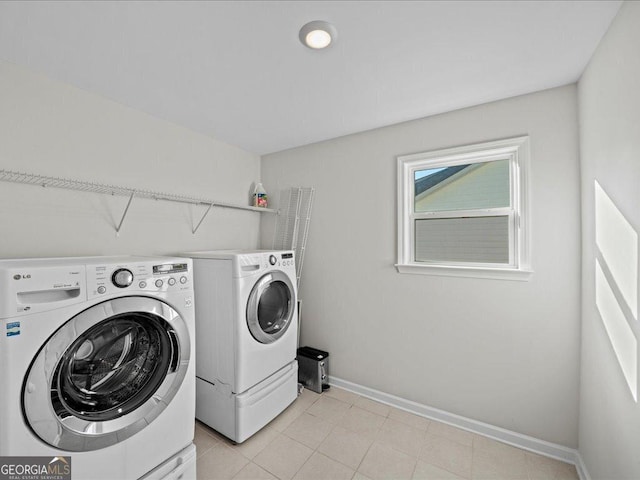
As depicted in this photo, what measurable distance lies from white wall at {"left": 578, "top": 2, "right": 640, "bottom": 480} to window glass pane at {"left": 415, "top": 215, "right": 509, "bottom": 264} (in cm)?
43

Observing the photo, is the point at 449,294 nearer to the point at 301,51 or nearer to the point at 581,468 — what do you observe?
the point at 581,468


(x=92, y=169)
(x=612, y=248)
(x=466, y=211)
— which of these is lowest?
(x=612, y=248)

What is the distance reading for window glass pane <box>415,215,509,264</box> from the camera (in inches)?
73.5

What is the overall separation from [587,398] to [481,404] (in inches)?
22.8

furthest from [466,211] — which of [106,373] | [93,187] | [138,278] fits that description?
[93,187]

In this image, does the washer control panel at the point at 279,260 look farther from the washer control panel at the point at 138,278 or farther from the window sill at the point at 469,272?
the window sill at the point at 469,272

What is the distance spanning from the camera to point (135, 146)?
6.40 ft

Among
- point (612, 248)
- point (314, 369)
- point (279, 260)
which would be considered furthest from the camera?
point (314, 369)

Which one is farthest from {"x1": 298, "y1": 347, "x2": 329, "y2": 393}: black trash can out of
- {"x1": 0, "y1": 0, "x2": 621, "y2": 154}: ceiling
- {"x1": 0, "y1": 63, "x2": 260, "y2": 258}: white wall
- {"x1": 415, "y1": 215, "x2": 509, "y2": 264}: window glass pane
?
{"x1": 0, "y1": 0, "x2": 621, "y2": 154}: ceiling

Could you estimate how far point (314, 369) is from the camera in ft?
7.82

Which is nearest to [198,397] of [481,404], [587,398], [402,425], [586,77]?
[402,425]

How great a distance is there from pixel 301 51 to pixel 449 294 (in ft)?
5.84

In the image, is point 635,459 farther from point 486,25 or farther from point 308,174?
point 308,174

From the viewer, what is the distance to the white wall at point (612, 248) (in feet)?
3.37
